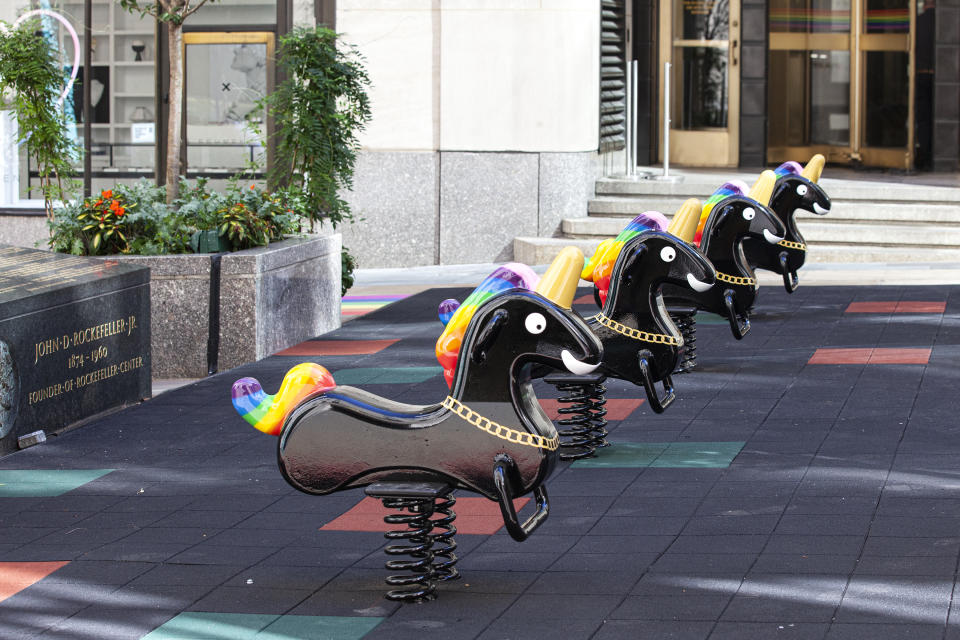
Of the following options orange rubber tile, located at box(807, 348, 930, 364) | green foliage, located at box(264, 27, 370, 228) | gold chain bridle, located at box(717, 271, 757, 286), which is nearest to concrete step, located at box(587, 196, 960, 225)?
green foliage, located at box(264, 27, 370, 228)

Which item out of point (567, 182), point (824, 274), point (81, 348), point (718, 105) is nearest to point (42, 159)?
point (81, 348)

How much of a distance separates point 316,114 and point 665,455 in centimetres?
707

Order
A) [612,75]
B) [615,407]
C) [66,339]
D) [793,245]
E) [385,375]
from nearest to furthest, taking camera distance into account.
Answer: [66,339] → [615,407] → [385,375] → [793,245] → [612,75]

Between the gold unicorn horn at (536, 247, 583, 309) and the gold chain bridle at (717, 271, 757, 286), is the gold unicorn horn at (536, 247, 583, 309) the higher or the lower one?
the higher one

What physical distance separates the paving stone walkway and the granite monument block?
23 cm

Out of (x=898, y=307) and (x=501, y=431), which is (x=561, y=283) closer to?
(x=501, y=431)

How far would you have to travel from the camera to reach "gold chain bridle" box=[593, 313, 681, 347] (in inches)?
320

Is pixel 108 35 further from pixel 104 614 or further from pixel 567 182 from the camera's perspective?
pixel 104 614

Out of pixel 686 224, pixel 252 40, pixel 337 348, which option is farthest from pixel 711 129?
pixel 686 224

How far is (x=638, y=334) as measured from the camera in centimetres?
812

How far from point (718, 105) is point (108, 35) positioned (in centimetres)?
960

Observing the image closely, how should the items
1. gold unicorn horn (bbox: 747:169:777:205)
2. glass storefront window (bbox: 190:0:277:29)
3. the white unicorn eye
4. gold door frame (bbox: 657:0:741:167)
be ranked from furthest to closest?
gold door frame (bbox: 657:0:741:167) < glass storefront window (bbox: 190:0:277:29) < gold unicorn horn (bbox: 747:169:777:205) < the white unicorn eye

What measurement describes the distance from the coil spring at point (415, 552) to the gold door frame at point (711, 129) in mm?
17725

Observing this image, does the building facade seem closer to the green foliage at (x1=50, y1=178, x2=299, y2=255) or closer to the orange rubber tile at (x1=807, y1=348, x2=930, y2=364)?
the green foliage at (x1=50, y1=178, x2=299, y2=255)
